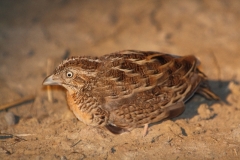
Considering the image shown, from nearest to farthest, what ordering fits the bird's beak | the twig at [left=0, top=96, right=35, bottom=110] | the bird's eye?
the bird's eye → the bird's beak → the twig at [left=0, top=96, right=35, bottom=110]

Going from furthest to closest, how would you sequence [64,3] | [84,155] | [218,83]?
[64,3] → [218,83] → [84,155]

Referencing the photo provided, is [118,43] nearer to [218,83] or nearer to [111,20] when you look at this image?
[111,20]

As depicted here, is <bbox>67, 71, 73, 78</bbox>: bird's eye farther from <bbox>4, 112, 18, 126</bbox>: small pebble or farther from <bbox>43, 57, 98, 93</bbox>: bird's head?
<bbox>4, 112, 18, 126</bbox>: small pebble

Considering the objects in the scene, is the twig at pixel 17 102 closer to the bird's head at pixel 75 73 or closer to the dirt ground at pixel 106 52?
the dirt ground at pixel 106 52

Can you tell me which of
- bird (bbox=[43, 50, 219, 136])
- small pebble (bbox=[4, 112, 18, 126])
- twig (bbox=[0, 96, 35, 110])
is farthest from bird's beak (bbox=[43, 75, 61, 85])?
twig (bbox=[0, 96, 35, 110])

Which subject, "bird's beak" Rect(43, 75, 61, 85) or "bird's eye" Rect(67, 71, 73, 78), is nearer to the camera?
"bird's eye" Rect(67, 71, 73, 78)

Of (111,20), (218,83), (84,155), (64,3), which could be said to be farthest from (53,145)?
(64,3)

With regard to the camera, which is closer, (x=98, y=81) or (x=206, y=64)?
(x=98, y=81)
